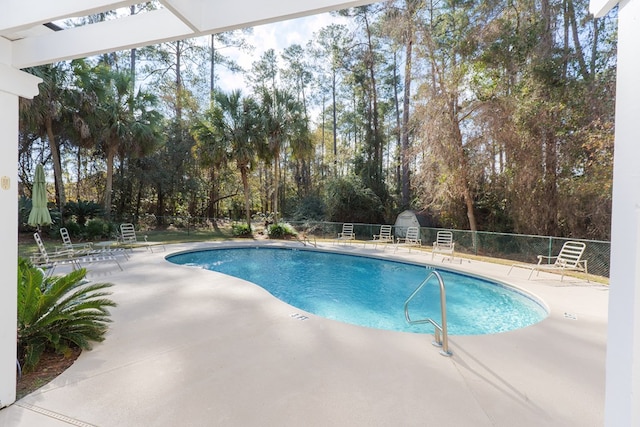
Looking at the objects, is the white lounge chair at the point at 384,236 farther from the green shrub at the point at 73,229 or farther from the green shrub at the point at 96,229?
the green shrub at the point at 73,229

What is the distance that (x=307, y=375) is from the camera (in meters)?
2.82

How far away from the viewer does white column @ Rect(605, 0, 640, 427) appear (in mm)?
1080

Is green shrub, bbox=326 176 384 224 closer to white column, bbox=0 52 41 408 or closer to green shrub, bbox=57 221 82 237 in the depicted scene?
green shrub, bbox=57 221 82 237

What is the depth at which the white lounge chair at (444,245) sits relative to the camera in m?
9.84

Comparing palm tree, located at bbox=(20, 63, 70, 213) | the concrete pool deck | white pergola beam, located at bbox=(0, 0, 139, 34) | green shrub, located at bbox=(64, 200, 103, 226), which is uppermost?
palm tree, located at bbox=(20, 63, 70, 213)

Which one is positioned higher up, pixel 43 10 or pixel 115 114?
pixel 115 114

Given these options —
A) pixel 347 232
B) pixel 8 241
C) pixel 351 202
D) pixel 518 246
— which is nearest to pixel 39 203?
pixel 8 241

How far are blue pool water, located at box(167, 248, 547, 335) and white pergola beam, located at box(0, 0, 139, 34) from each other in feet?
17.5

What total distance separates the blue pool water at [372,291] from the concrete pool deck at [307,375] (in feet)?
4.39

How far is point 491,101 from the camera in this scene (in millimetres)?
11086

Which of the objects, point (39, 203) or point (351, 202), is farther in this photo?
point (351, 202)

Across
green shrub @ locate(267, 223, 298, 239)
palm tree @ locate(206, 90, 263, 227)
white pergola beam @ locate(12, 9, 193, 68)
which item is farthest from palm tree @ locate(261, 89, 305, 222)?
white pergola beam @ locate(12, 9, 193, 68)

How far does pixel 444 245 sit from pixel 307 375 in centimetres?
886

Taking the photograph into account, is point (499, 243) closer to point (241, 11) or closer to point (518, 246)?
point (518, 246)
